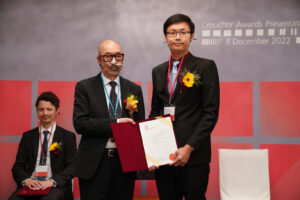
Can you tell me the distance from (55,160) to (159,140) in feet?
6.18

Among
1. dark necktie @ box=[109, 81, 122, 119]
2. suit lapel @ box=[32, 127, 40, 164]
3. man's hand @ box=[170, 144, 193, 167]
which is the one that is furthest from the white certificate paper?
suit lapel @ box=[32, 127, 40, 164]

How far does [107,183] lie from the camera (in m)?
2.36

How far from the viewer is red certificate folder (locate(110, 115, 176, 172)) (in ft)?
7.00

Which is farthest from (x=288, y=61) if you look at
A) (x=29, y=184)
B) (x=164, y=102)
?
(x=29, y=184)

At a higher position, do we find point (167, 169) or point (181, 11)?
point (181, 11)

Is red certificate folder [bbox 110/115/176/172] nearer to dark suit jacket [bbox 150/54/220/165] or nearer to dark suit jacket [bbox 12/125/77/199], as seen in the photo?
dark suit jacket [bbox 150/54/220/165]

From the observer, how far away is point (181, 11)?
4.09m

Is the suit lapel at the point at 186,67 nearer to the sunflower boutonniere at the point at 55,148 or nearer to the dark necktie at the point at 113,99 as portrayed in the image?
the dark necktie at the point at 113,99

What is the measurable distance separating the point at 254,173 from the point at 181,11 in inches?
91.4

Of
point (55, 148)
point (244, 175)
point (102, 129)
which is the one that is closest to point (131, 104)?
point (102, 129)

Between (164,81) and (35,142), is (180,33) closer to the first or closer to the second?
(164,81)

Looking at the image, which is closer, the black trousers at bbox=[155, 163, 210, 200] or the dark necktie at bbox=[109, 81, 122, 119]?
the black trousers at bbox=[155, 163, 210, 200]

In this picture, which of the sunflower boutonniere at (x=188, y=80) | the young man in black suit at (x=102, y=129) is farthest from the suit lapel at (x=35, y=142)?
the sunflower boutonniere at (x=188, y=80)

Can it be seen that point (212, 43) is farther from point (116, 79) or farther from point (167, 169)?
point (167, 169)
